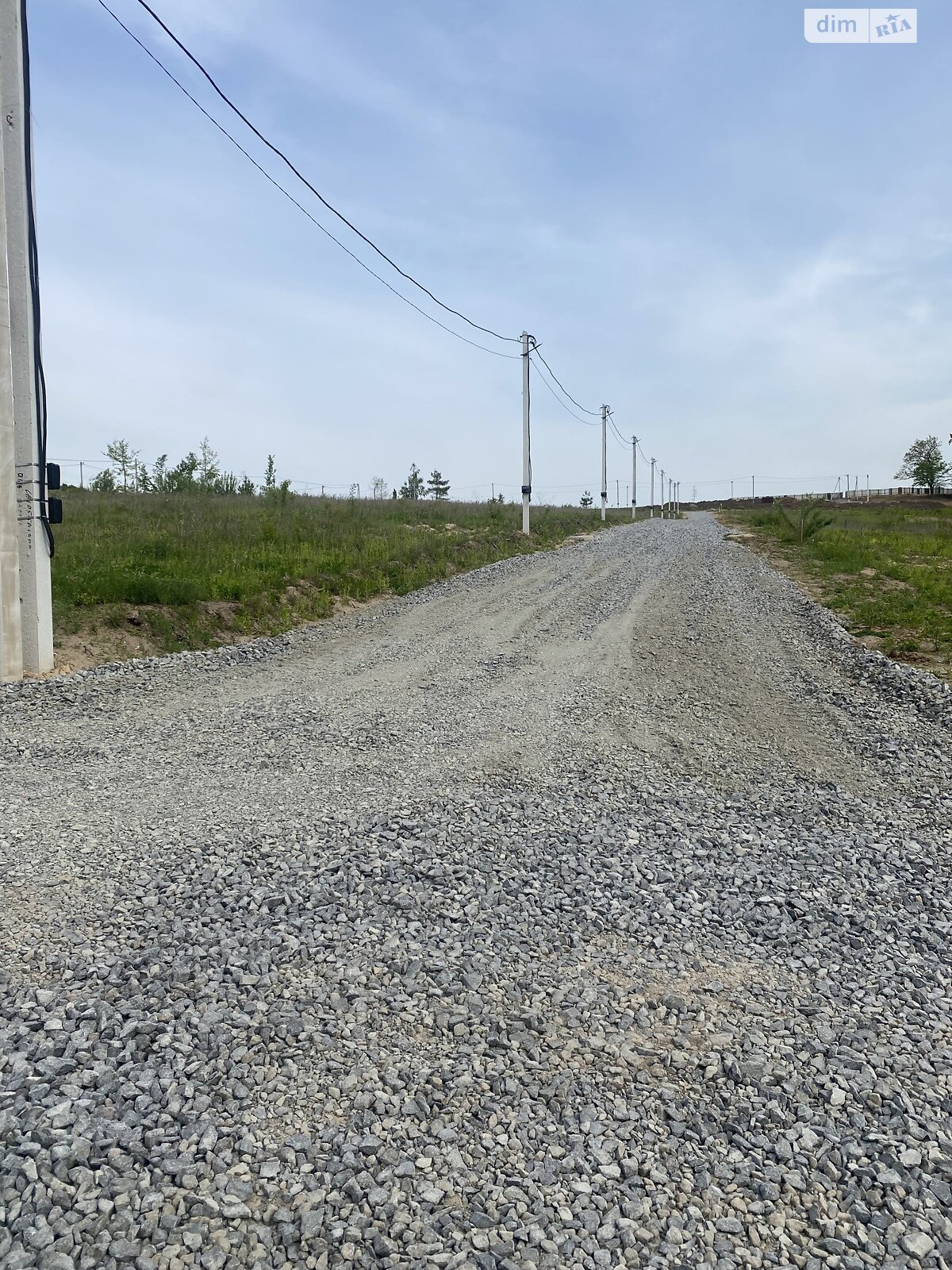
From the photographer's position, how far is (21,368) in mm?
8445

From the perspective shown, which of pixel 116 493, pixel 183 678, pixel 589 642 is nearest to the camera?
pixel 183 678

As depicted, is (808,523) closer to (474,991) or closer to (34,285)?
(34,285)

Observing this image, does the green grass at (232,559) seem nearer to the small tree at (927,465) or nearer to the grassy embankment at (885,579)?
the grassy embankment at (885,579)

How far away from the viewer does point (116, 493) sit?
27.8 metres

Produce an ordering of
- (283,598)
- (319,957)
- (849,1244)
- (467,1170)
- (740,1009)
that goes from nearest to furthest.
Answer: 1. (849,1244)
2. (467,1170)
3. (740,1009)
4. (319,957)
5. (283,598)

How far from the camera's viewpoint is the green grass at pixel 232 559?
10891mm

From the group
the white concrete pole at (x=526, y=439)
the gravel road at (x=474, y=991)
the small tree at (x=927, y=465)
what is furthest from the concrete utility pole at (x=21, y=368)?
the small tree at (x=927, y=465)

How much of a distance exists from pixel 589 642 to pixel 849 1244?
8.68 m

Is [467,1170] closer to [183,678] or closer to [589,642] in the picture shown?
[183,678]

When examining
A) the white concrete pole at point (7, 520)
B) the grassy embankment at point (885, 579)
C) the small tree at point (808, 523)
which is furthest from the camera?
the small tree at point (808, 523)

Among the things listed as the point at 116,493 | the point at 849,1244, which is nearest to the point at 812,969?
the point at 849,1244

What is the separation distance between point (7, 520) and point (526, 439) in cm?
2118

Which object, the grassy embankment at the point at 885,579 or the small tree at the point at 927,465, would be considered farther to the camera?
the small tree at the point at 927,465

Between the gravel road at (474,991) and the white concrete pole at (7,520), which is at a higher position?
the white concrete pole at (7,520)
